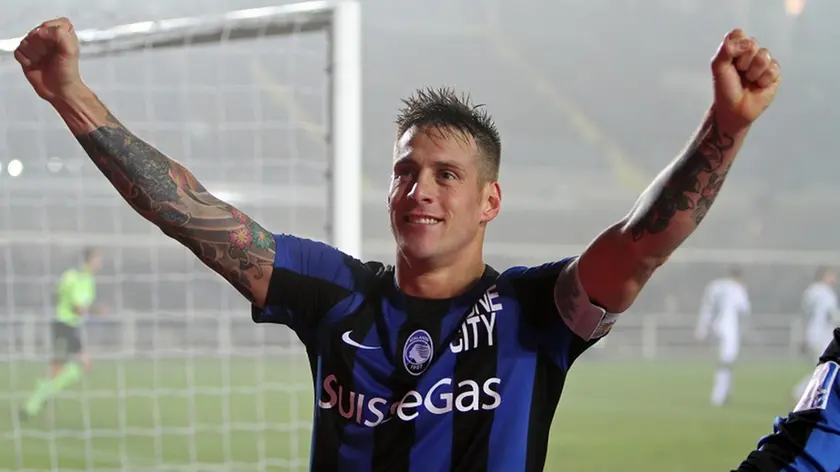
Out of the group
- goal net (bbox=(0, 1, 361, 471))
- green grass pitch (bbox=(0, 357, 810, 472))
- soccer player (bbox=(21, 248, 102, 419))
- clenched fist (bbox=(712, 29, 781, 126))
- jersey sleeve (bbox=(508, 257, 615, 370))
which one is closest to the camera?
clenched fist (bbox=(712, 29, 781, 126))

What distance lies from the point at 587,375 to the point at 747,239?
12.6m

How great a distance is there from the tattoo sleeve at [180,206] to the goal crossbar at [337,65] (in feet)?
5.74

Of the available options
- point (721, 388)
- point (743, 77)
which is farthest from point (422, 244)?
point (721, 388)

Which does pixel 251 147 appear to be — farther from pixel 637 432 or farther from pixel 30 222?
pixel 637 432

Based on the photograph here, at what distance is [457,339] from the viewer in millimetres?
2174

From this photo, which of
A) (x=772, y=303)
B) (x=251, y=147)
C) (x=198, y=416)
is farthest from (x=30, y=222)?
(x=772, y=303)

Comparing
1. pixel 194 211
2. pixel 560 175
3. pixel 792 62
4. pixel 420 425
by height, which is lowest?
pixel 420 425

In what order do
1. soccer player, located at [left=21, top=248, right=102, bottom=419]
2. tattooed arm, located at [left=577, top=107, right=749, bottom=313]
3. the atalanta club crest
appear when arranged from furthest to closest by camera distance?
soccer player, located at [left=21, top=248, right=102, bottom=419], the atalanta club crest, tattooed arm, located at [left=577, top=107, right=749, bottom=313]

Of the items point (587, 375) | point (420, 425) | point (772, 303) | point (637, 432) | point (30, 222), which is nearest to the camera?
point (420, 425)

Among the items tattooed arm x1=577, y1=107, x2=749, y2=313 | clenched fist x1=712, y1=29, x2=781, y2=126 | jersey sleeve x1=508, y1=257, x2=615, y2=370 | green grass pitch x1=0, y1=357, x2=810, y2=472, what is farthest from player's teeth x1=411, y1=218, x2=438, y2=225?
green grass pitch x1=0, y1=357, x2=810, y2=472

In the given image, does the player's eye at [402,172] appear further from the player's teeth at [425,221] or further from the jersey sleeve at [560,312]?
the jersey sleeve at [560,312]

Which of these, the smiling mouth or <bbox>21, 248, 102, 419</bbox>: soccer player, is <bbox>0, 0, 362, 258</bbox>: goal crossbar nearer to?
the smiling mouth

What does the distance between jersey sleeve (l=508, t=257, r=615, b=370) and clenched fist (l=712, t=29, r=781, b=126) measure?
0.47 meters

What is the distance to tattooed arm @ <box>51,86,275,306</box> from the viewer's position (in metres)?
2.17
